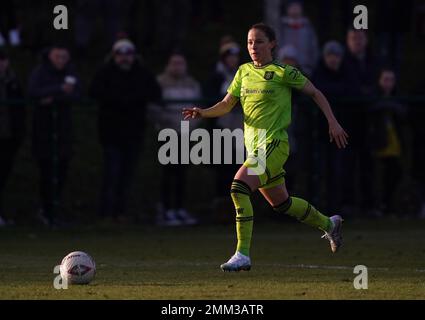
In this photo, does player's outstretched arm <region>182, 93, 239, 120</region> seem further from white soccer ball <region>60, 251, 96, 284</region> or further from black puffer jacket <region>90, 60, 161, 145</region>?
black puffer jacket <region>90, 60, 161, 145</region>

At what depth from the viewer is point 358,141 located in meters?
19.3

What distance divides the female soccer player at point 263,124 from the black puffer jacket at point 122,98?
572cm

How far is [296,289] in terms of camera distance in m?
11.1

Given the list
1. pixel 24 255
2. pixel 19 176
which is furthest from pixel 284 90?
pixel 19 176

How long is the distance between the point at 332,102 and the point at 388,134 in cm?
114

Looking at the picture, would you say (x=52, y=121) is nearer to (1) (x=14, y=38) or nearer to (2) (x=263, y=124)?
(1) (x=14, y=38)

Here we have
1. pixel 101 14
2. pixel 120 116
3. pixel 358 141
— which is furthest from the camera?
pixel 101 14

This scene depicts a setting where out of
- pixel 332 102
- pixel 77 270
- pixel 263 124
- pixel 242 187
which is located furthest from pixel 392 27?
pixel 77 270

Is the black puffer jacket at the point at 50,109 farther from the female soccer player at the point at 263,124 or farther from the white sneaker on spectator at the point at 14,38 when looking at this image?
the female soccer player at the point at 263,124

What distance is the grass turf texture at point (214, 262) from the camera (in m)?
10.9

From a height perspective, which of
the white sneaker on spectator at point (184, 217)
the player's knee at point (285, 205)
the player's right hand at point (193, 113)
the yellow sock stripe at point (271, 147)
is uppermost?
the player's right hand at point (193, 113)

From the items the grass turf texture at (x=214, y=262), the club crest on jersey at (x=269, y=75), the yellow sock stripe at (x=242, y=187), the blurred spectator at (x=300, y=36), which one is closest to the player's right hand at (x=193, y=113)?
the club crest on jersey at (x=269, y=75)

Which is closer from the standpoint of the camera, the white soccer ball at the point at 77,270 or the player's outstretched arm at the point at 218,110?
the white soccer ball at the point at 77,270

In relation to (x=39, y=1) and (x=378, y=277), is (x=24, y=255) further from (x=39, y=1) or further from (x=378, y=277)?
(x=39, y=1)
